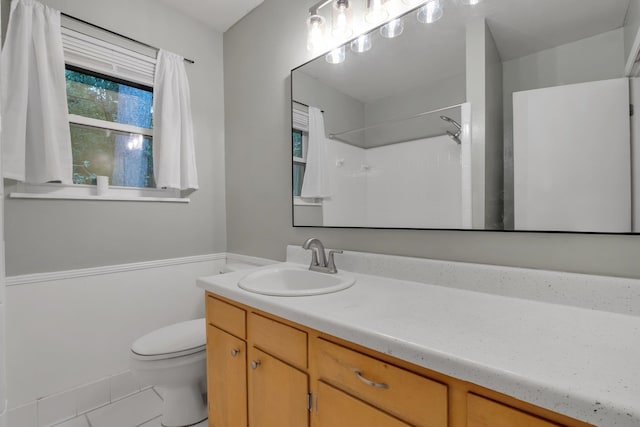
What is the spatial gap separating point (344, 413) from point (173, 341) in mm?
1128

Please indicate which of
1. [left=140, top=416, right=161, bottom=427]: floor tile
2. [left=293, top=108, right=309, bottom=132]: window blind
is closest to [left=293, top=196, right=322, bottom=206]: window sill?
[left=293, top=108, right=309, bottom=132]: window blind

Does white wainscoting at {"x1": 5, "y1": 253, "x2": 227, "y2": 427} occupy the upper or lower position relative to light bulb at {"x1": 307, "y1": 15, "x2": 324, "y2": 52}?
lower

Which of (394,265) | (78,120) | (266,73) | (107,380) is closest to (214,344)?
(394,265)

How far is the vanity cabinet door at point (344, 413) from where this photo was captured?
716mm

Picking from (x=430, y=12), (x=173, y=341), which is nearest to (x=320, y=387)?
(x=173, y=341)

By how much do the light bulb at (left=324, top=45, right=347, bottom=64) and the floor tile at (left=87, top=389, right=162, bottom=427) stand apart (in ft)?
7.25

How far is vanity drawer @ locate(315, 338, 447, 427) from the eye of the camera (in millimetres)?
637

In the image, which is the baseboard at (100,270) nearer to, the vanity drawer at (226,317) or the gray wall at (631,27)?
the vanity drawer at (226,317)

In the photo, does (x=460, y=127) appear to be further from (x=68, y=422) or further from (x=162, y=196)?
(x=68, y=422)

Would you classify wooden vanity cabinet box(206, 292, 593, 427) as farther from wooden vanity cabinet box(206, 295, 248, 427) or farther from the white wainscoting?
the white wainscoting

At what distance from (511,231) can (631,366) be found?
531mm

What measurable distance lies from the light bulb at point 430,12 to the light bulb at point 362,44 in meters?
0.26

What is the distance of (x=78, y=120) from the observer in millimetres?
1691

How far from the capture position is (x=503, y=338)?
675mm
